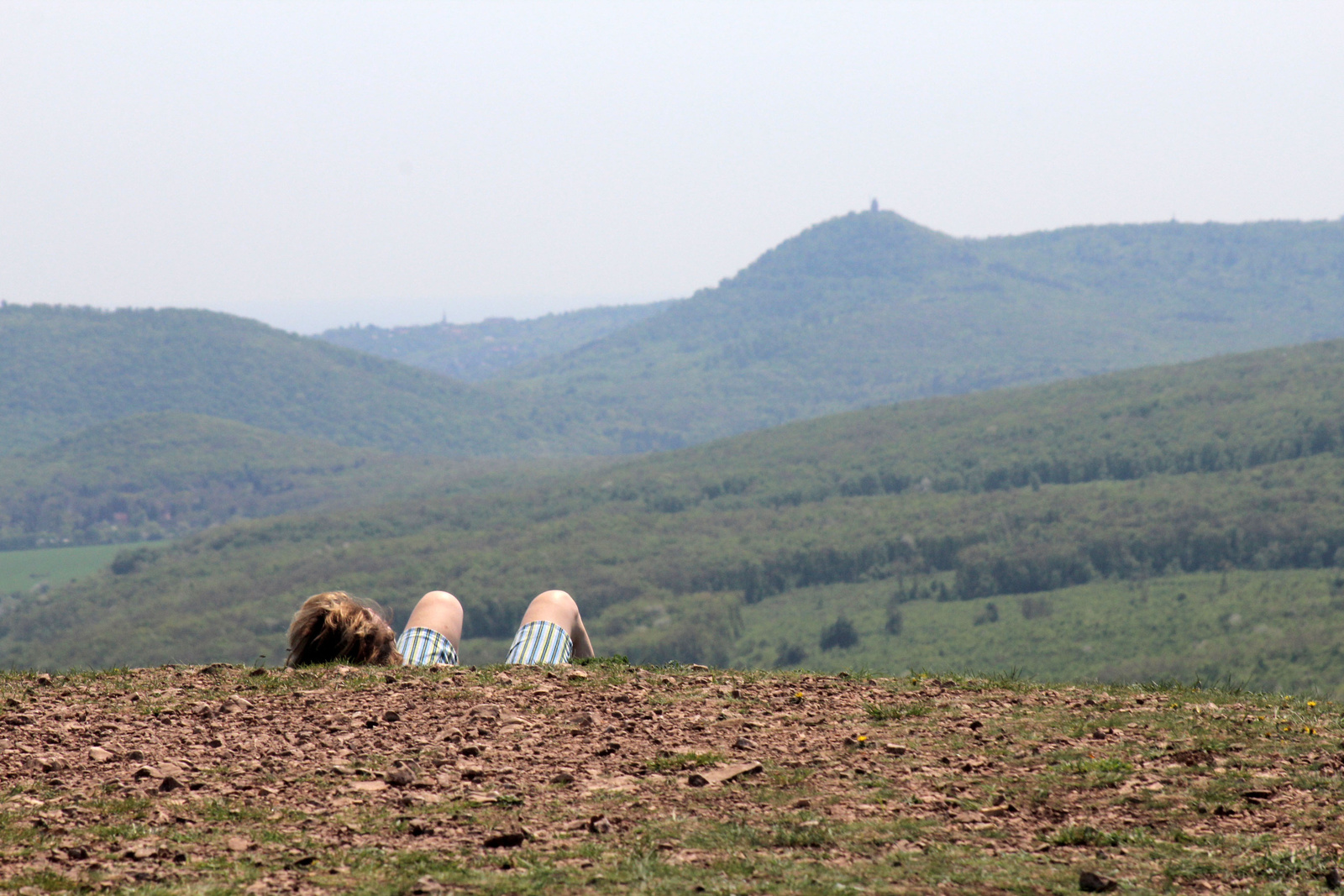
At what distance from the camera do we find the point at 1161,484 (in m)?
173

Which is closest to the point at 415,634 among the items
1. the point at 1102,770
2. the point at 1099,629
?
the point at 1102,770

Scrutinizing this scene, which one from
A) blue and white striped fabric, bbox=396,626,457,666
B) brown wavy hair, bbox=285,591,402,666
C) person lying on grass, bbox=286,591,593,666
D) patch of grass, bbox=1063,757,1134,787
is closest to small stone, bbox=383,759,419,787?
person lying on grass, bbox=286,591,593,666

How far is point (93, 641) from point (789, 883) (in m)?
154

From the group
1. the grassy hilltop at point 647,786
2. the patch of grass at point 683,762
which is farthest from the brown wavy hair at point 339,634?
the patch of grass at point 683,762

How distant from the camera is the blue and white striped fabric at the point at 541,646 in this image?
1067 centimetres

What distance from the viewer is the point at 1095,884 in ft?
18.3

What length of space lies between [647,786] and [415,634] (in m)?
4.31

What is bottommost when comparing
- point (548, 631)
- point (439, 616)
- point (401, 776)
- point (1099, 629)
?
point (1099, 629)

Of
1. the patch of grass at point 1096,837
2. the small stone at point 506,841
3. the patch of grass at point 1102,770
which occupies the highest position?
the small stone at point 506,841

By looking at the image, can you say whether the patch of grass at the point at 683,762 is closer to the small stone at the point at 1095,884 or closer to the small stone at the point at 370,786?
the small stone at the point at 370,786

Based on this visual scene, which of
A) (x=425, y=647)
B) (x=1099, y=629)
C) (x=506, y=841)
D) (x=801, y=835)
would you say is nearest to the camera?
(x=506, y=841)

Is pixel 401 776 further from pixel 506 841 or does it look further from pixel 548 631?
pixel 548 631

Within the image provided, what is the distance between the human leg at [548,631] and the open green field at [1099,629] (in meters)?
101

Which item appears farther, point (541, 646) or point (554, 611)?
point (554, 611)
